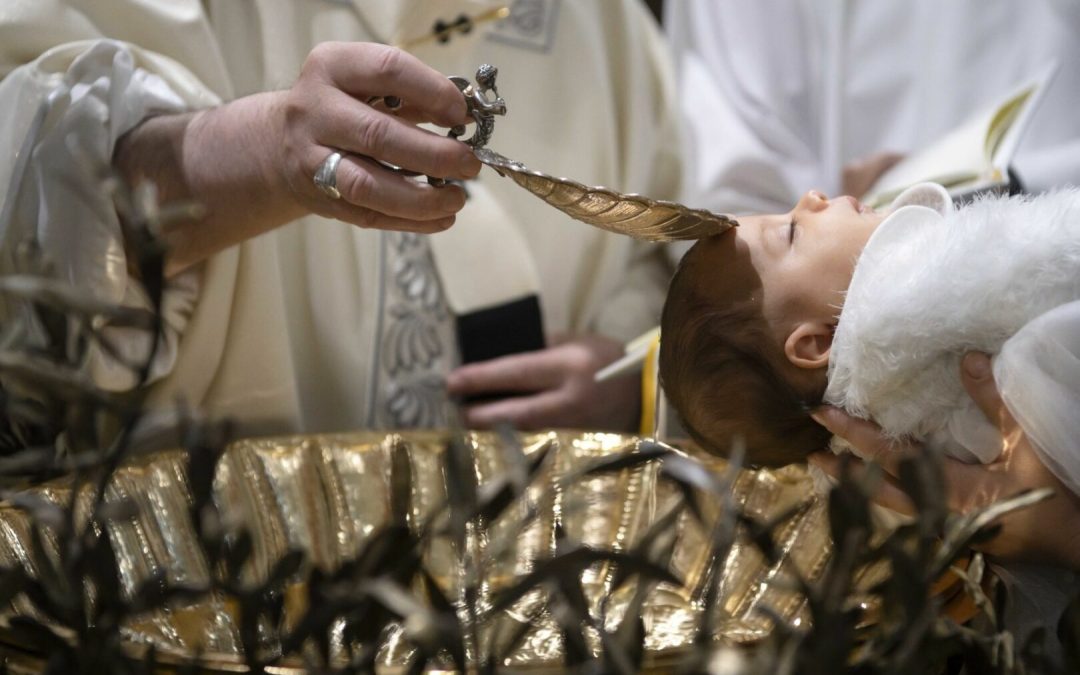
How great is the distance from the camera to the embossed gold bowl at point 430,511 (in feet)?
2.97

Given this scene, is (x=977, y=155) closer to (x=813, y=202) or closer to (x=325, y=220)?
(x=813, y=202)

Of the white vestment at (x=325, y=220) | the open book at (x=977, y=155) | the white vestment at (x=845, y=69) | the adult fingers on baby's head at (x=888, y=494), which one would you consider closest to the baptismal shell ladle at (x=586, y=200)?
the adult fingers on baby's head at (x=888, y=494)

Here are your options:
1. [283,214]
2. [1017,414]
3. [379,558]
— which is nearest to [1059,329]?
[1017,414]

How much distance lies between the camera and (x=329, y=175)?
0.82 m

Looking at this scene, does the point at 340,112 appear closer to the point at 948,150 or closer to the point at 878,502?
the point at 878,502

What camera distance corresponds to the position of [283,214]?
97 cm

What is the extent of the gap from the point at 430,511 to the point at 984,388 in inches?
17.8

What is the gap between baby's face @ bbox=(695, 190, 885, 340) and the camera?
855 millimetres

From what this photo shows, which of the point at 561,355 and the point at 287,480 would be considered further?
the point at 561,355

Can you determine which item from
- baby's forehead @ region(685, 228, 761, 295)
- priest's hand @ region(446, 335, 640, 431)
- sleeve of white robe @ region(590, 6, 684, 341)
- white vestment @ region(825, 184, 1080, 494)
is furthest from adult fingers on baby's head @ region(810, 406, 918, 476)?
sleeve of white robe @ region(590, 6, 684, 341)

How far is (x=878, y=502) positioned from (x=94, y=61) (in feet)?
2.52

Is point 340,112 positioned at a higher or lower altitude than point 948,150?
higher

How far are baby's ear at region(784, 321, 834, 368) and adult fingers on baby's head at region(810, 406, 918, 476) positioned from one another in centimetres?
4

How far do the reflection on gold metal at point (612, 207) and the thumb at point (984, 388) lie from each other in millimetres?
207
